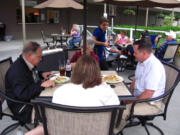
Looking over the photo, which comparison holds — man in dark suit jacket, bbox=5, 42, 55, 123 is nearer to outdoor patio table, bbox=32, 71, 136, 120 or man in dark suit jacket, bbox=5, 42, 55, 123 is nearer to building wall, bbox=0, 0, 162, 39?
outdoor patio table, bbox=32, 71, 136, 120

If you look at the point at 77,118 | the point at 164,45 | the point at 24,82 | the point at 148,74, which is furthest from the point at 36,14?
the point at 77,118

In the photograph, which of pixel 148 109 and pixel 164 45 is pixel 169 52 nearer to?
pixel 164 45

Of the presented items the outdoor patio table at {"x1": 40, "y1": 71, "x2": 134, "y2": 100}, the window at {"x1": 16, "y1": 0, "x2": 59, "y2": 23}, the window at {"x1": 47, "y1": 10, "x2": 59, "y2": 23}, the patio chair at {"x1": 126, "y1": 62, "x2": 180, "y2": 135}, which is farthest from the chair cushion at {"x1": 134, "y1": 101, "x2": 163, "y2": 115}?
the window at {"x1": 47, "y1": 10, "x2": 59, "y2": 23}

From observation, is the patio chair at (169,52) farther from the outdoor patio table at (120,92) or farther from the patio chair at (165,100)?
the outdoor patio table at (120,92)

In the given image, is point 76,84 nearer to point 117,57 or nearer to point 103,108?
point 103,108

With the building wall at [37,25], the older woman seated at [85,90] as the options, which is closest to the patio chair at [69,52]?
the older woman seated at [85,90]

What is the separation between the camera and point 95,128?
4.51 feet

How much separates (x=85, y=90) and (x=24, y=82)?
86cm

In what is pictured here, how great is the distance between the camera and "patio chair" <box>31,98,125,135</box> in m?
1.27

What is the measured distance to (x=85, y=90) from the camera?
58.6 inches

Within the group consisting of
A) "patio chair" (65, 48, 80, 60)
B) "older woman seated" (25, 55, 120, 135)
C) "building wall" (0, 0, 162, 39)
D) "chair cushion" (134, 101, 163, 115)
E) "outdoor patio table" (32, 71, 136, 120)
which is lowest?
"chair cushion" (134, 101, 163, 115)

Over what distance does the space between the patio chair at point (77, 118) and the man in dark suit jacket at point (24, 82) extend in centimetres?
65

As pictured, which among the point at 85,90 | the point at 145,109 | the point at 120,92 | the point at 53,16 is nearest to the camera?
the point at 85,90

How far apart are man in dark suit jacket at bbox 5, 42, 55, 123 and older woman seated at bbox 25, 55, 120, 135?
65cm
